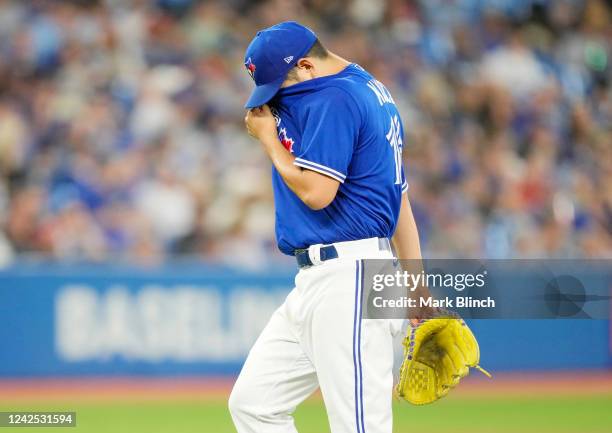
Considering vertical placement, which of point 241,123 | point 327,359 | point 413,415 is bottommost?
point 327,359

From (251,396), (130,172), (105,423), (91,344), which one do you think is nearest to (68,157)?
(130,172)

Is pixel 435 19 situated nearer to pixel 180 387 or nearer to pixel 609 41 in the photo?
pixel 609 41

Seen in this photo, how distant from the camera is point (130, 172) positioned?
1109cm

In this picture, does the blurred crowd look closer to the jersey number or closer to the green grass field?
the green grass field

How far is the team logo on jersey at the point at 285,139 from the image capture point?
4.36 m

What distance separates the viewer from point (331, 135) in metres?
4.11

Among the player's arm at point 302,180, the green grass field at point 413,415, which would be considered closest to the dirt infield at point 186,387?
the green grass field at point 413,415

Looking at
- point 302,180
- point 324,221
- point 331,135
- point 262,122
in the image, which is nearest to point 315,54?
point 262,122

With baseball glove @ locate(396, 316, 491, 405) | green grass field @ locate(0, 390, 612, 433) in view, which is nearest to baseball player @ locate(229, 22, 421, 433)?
baseball glove @ locate(396, 316, 491, 405)

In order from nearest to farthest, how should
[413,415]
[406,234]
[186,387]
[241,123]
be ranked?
[406,234]
[413,415]
[186,387]
[241,123]

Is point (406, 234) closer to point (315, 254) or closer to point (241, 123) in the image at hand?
point (315, 254)

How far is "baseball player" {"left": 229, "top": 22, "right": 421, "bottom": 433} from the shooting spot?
411cm

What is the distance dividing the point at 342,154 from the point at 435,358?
1.08 m

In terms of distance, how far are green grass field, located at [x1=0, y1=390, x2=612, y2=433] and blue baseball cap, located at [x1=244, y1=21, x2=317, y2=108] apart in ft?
11.9
